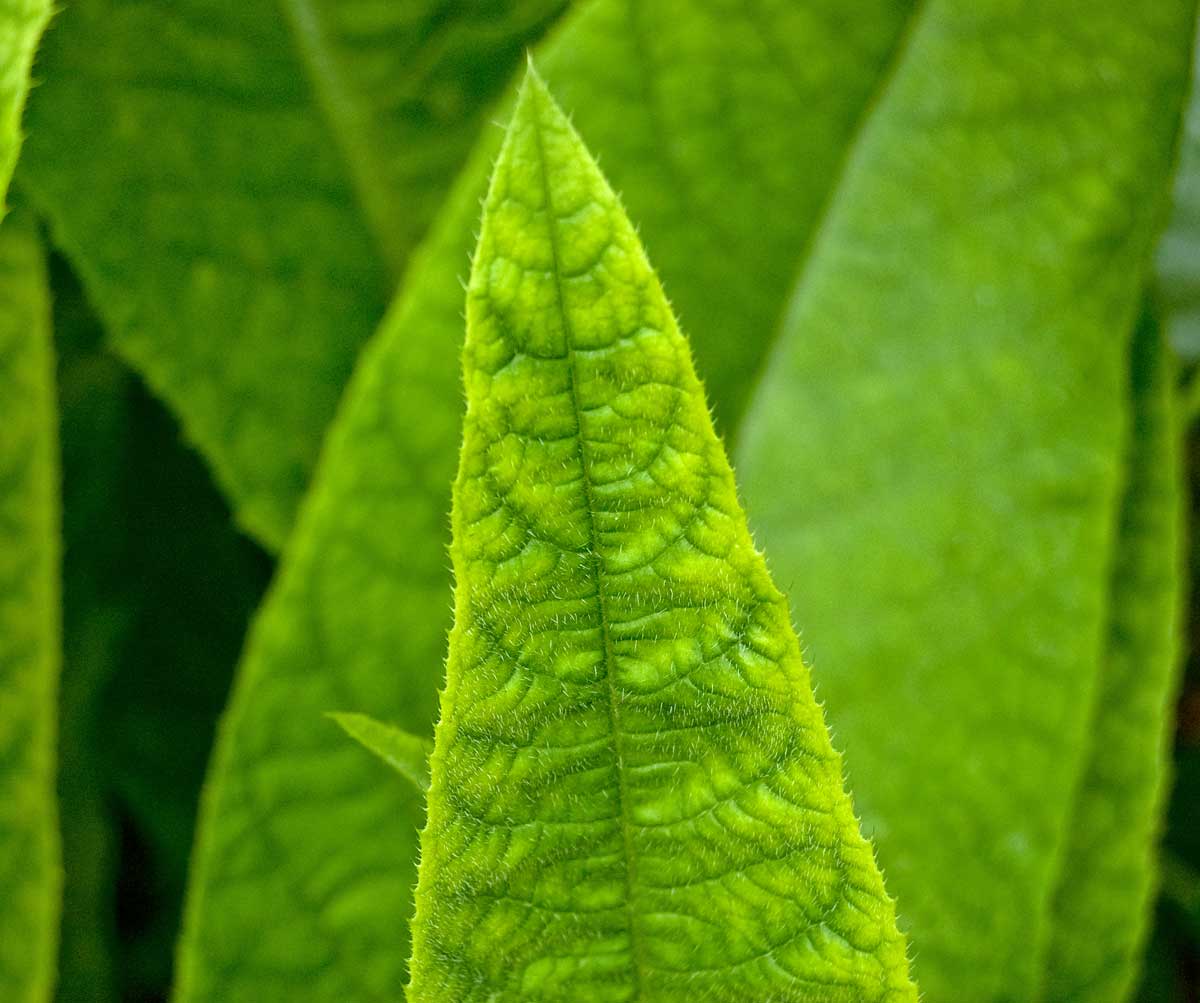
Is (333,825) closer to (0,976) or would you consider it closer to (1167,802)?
(0,976)

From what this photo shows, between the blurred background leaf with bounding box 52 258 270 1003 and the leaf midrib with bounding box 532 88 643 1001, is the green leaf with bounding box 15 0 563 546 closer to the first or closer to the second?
the blurred background leaf with bounding box 52 258 270 1003

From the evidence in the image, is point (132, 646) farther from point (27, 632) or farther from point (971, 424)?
point (971, 424)

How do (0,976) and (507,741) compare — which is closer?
(507,741)

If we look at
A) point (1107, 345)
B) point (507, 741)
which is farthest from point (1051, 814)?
point (507, 741)

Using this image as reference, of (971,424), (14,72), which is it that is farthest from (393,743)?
(971,424)

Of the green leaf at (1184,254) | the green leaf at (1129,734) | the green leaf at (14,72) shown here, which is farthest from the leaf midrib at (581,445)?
the green leaf at (1184,254)

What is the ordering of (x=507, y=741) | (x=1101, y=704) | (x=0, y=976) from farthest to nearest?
(x=1101, y=704) < (x=0, y=976) < (x=507, y=741)

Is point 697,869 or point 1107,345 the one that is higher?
point 1107,345

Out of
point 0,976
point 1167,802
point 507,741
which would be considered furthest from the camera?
point 1167,802
